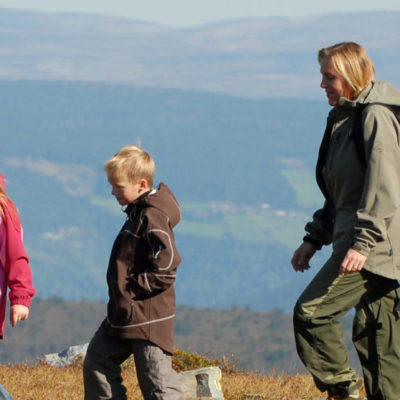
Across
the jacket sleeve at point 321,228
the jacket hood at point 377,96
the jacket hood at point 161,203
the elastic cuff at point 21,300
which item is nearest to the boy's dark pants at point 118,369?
the elastic cuff at point 21,300

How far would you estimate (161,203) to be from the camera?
18.3 feet

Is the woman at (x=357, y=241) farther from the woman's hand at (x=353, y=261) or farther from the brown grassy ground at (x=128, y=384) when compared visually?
the brown grassy ground at (x=128, y=384)

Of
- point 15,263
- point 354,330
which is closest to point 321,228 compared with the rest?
point 354,330

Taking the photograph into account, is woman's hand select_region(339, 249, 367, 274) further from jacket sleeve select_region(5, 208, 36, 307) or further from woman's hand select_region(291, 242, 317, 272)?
jacket sleeve select_region(5, 208, 36, 307)

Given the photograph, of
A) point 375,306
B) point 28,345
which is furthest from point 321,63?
point 28,345

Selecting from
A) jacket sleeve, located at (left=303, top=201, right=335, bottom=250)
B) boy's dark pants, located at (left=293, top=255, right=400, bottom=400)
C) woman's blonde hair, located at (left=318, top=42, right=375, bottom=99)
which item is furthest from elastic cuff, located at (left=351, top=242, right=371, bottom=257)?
woman's blonde hair, located at (left=318, top=42, right=375, bottom=99)

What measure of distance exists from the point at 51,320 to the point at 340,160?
117758mm

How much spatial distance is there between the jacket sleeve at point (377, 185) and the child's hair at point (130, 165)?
1.13 metres

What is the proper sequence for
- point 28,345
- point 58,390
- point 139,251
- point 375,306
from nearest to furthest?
point 139,251 < point 375,306 < point 58,390 < point 28,345

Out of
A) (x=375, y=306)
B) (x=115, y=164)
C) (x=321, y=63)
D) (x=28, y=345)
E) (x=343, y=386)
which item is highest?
(x=321, y=63)

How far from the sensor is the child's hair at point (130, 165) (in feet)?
18.2

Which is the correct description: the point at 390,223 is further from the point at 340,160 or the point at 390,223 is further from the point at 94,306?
the point at 94,306

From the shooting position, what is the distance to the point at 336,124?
19.1 ft

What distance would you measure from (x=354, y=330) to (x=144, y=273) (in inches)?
53.4
